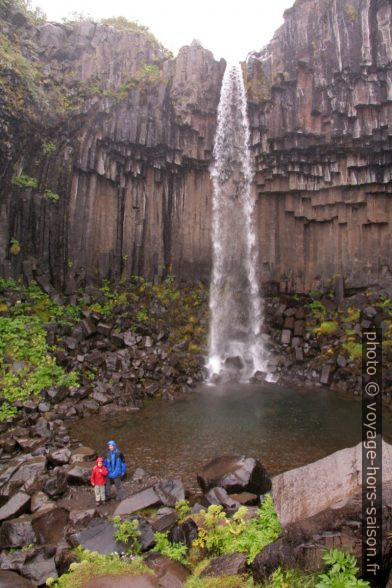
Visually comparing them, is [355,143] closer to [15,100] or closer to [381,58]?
[381,58]

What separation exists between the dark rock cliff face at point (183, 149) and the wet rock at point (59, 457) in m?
12.4

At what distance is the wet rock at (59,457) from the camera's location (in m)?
11.5

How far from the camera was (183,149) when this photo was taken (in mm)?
27219

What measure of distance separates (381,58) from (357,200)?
7.57 meters

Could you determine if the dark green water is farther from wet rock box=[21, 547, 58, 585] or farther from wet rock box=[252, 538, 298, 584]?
wet rock box=[252, 538, 298, 584]

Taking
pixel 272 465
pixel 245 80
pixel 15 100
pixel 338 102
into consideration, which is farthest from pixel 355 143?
pixel 272 465

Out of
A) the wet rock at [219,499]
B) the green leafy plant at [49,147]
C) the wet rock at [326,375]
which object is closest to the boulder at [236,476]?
the wet rock at [219,499]

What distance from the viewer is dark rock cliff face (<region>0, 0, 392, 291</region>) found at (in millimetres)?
22922

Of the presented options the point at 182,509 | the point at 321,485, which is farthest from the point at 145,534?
the point at 321,485

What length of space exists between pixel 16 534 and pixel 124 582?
295 cm

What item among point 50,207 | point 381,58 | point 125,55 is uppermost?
point 125,55

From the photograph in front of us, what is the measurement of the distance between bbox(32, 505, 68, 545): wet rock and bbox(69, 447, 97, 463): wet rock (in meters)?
2.96

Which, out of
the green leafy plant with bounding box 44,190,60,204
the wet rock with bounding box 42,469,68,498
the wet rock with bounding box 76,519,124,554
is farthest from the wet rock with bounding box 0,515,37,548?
the green leafy plant with bounding box 44,190,60,204

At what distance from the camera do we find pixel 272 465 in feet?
36.4
